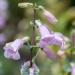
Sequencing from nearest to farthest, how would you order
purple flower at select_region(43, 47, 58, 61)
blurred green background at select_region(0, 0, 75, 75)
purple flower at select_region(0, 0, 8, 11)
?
purple flower at select_region(43, 47, 58, 61)
blurred green background at select_region(0, 0, 75, 75)
purple flower at select_region(0, 0, 8, 11)

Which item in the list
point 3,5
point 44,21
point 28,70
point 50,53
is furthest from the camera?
point 3,5

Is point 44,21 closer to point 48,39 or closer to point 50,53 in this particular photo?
point 50,53

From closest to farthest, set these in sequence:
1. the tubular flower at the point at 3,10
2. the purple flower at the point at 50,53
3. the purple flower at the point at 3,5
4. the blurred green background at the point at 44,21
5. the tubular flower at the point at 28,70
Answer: the tubular flower at the point at 28,70 < the purple flower at the point at 50,53 < the blurred green background at the point at 44,21 < the tubular flower at the point at 3,10 < the purple flower at the point at 3,5

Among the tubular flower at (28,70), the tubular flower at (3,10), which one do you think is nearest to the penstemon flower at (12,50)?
the tubular flower at (28,70)

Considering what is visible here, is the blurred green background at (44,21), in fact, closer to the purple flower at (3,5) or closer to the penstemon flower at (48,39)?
the purple flower at (3,5)

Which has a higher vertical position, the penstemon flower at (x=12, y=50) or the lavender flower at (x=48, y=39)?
the lavender flower at (x=48, y=39)

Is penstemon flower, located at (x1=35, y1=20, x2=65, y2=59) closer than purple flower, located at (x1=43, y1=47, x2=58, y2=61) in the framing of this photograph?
Yes

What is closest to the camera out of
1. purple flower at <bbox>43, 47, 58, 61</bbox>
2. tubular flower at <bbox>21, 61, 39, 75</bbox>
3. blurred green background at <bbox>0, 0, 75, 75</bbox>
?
tubular flower at <bbox>21, 61, 39, 75</bbox>

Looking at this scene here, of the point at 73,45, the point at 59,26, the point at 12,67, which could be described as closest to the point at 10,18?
the point at 59,26

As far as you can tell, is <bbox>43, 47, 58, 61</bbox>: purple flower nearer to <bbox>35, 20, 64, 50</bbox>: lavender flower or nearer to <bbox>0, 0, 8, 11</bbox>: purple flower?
<bbox>35, 20, 64, 50</bbox>: lavender flower

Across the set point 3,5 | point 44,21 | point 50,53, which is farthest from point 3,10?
point 50,53

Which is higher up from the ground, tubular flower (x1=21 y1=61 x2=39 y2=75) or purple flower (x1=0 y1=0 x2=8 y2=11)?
tubular flower (x1=21 y1=61 x2=39 y2=75)

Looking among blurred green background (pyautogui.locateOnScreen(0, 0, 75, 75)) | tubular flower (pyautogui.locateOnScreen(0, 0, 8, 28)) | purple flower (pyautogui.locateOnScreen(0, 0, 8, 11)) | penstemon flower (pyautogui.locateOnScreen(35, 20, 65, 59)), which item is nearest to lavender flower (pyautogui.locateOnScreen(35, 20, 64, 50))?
penstemon flower (pyautogui.locateOnScreen(35, 20, 65, 59))
